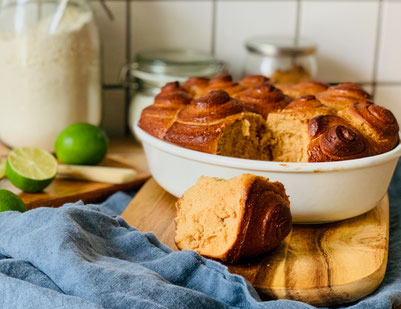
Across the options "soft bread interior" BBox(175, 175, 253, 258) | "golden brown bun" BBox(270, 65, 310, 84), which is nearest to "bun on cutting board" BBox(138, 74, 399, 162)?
"soft bread interior" BBox(175, 175, 253, 258)

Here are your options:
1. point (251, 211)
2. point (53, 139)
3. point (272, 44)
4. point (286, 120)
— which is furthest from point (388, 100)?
point (251, 211)

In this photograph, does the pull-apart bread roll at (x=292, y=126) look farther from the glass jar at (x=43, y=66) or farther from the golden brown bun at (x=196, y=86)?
the glass jar at (x=43, y=66)

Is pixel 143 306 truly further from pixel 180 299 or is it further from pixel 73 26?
pixel 73 26

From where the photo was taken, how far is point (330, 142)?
3.19 ft

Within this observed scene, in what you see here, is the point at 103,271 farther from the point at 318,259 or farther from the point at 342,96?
the point at 342,96

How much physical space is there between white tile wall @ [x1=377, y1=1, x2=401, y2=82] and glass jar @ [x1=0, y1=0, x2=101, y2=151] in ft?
2.74

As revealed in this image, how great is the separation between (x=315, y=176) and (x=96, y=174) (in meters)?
0.49

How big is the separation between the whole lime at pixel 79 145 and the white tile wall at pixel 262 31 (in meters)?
0.45

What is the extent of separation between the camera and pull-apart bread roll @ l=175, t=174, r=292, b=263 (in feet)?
2.82

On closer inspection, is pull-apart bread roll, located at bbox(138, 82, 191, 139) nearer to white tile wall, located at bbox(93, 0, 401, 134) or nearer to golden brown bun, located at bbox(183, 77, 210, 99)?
golden brown bun, located at bbox(183, 77, 210, 99)

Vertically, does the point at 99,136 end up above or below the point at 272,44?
below

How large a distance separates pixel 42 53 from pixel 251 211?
720 mm

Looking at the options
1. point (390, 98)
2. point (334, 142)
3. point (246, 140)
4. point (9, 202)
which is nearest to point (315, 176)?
point (334, 142)

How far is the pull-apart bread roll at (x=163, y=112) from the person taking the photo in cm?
110
